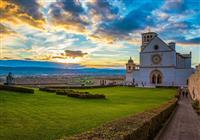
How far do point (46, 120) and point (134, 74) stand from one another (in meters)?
66.4

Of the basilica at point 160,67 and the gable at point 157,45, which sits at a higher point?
the gable at point 157,45

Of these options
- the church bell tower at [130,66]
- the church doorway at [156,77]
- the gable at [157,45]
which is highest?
the gable at [157,45]

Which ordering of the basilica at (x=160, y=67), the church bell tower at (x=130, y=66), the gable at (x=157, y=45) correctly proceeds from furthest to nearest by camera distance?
the church bell tower at (x=130, y=66)
the gable at (x=157, y=45)
the basilica at (x=160, y=67)

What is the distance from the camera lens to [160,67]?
75000 mm

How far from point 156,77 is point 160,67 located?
115 inches

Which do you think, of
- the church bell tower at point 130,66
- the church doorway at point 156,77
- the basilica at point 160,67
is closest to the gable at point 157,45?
the basilica at point 160,67

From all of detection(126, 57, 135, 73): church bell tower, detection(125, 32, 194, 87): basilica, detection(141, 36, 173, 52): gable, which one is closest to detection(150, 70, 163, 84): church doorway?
detection(125, 32, 194, 87): basilica

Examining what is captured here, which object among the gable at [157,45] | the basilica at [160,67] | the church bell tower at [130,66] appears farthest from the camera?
the church bell tower at [130,66]

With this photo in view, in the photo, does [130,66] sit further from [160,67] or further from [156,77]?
[160,67]

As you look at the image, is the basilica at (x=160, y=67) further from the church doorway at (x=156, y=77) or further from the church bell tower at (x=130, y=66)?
the church bell tower at (x=130, y=66)

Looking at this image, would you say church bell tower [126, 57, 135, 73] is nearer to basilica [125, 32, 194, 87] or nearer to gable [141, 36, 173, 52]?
basilica [125, 32, 194, 87]

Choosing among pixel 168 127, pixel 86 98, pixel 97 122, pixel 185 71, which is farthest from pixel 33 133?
pixel 185 71

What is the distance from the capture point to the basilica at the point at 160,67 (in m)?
72.1

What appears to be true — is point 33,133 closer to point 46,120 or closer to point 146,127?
point 46,120
